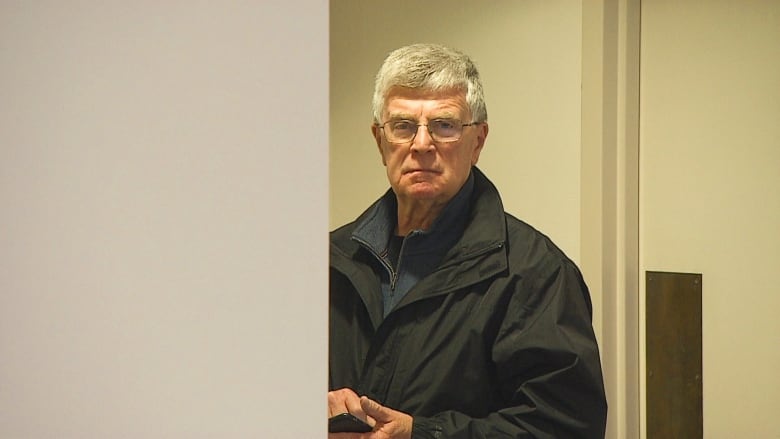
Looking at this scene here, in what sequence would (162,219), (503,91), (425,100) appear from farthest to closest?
(503,91), (425,100), (162,219)

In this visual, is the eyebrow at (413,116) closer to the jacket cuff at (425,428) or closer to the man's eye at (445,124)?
the man's eye at (445,124)

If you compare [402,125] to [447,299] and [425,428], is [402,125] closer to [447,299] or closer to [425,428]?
[447,299]

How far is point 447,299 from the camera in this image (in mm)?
1046

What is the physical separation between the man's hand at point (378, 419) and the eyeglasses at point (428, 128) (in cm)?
32

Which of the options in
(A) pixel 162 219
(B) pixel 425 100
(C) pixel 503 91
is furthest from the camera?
(C) pixel 503 91

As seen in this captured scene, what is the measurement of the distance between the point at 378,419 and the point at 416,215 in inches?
10.2

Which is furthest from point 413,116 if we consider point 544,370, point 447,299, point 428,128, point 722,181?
point 722,181

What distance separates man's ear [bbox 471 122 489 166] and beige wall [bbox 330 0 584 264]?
2.5 inches

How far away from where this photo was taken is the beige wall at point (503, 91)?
1247 mm

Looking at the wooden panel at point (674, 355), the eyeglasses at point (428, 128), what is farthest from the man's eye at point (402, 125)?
the wooden panel at point (674, 355)

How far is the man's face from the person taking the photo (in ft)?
3.65

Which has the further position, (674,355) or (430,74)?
(674,355)

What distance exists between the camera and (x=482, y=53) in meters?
1.32

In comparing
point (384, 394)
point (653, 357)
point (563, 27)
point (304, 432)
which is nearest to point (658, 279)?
point (653, 357)
